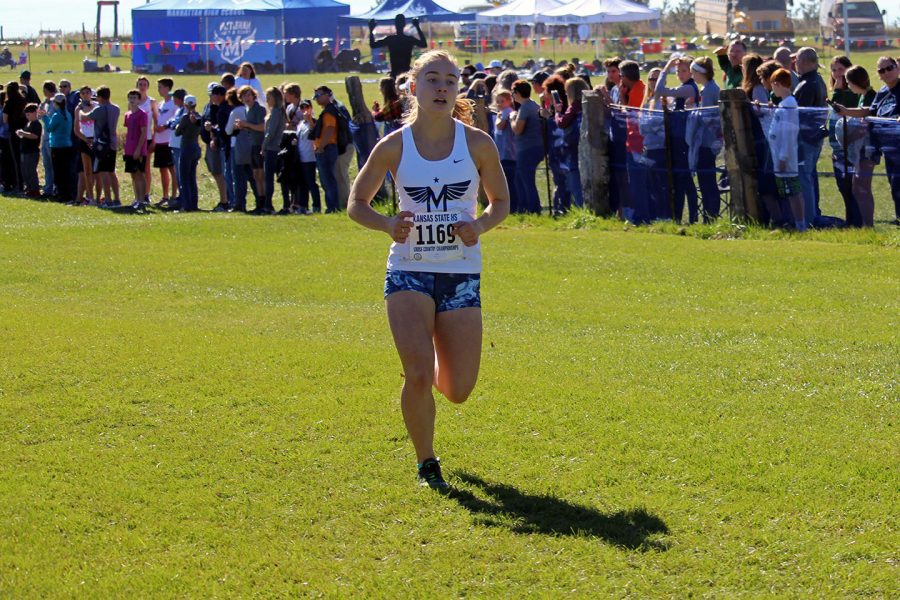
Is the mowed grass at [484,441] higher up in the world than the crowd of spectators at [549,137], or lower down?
lower down

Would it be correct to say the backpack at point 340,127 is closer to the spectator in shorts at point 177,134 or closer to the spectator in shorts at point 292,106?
the spectator in shorts at point 292,106

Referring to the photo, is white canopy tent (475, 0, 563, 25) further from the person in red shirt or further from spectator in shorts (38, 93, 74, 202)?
the person in red shirt

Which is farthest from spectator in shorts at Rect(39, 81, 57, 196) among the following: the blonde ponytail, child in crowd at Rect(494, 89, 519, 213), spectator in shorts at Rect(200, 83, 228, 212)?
the blonde ponytail

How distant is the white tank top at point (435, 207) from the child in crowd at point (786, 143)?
9.09 m

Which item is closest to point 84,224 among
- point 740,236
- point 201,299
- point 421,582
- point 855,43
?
point 201,299

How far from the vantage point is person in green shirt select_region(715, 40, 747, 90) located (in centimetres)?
1686

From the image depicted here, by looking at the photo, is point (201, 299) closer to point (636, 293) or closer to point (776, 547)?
point (636, 293)

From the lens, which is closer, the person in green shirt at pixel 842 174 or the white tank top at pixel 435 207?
the white tank top at pixel 435 207

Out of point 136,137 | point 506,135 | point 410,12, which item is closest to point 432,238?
point 506,135

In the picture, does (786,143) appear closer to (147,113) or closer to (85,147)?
(147,113)

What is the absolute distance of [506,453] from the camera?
681 centimetres

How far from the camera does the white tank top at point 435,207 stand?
6105mm

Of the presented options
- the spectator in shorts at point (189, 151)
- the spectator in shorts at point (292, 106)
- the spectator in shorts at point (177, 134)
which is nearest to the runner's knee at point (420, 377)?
the spectator in shorts at point (292, 106)

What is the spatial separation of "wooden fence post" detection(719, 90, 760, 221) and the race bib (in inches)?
372
